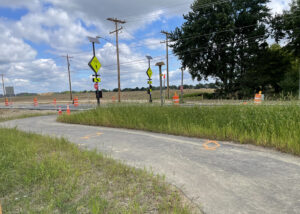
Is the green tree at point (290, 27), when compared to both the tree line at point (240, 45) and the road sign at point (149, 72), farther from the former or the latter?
the road sign at point (149, 72)

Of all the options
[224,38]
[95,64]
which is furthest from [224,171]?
[224,38]

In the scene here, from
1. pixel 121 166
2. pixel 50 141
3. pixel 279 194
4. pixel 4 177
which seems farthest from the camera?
pixel 50 141

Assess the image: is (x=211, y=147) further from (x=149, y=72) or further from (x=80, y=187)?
(x=149, y=72)

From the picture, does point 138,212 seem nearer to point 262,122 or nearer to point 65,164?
point 65,164

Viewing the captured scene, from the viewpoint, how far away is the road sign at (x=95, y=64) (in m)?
14.2

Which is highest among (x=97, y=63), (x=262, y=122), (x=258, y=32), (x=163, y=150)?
(x=258, y=32)

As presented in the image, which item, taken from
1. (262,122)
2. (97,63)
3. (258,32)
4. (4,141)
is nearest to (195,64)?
(258,32)

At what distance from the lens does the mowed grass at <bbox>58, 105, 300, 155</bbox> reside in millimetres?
4617

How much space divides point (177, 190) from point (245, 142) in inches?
126

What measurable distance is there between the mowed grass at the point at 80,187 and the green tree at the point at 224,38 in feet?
83.7

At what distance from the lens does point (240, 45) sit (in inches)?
1011

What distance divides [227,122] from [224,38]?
23.5 m

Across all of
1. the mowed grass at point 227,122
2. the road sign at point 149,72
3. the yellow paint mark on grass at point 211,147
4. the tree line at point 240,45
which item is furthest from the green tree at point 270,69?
the yellow paint mark on grass at point 211,147

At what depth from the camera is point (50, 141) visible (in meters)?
5.34
